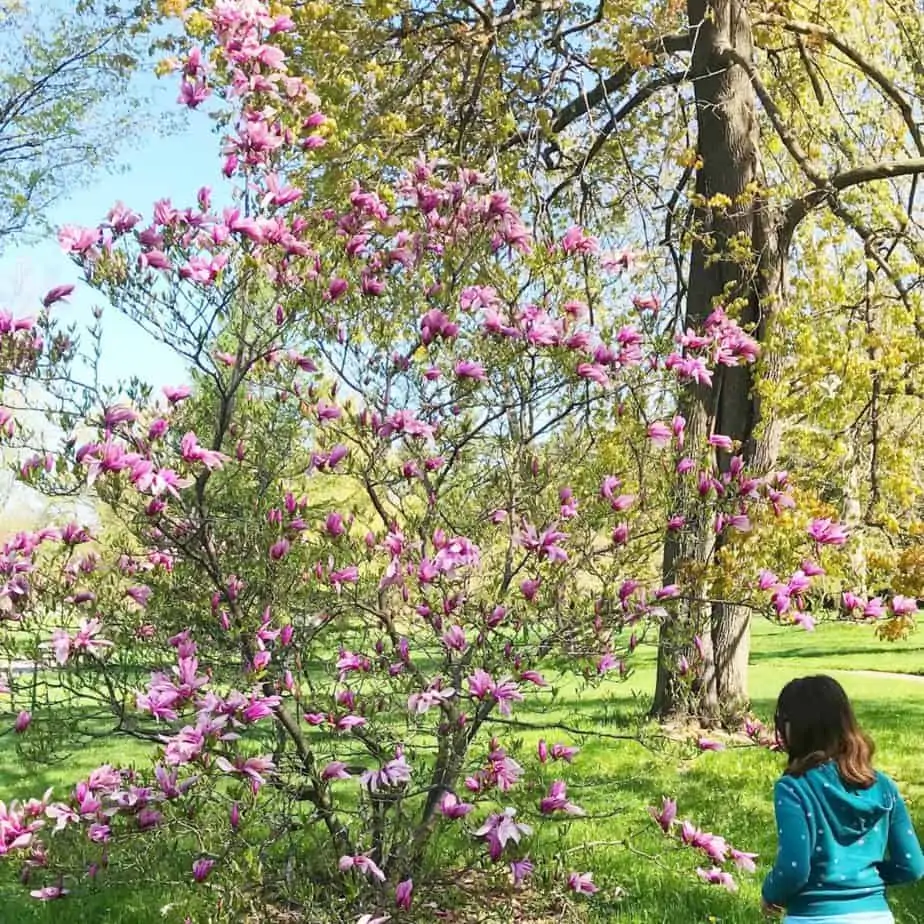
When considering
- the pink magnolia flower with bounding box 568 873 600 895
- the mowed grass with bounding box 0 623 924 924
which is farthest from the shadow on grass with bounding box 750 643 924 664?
the pink magnolia flower with bounding box 568 873 600 895

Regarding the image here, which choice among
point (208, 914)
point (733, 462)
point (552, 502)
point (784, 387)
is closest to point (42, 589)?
point (208, 914)

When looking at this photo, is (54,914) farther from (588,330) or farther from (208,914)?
(588,330)

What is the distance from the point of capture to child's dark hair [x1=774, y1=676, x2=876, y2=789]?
9.41 ft

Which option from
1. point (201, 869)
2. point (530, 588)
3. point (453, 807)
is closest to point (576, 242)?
point (530, 588)

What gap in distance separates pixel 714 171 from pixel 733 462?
594 cm

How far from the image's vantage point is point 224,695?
354 centimetres

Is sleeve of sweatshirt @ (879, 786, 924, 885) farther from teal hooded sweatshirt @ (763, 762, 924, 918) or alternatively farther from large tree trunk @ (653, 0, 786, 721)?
large tree trunk @ (653, 0, 786, 721)

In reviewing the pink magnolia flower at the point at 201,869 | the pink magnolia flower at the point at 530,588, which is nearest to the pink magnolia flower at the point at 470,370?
the pink magnolia flower at the point at 530,588

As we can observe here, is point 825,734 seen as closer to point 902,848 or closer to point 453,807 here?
point 902,848

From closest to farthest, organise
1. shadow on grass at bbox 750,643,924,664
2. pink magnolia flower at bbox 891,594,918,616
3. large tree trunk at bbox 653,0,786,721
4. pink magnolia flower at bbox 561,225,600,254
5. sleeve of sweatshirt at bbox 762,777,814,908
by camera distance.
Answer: sleeve of sweatshirt at bbox 762,777,814,908 < pink magnolia flower at bbox 561,225,600,254 < pink magnolia flower at bbox 891,594,918,616 < large tree trunk at bbox 653,0,786,721 < shadow on grass at bbox 750,643,924,664

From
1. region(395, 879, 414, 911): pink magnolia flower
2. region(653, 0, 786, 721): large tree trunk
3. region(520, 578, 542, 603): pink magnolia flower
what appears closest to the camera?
region(520, 578, 542, 603): pink magnolia flower

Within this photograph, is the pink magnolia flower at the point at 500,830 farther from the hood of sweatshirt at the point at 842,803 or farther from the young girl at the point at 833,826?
the hood of sweatshirt at the point at 842,803

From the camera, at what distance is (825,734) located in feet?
9.54

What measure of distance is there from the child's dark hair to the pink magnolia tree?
2.87ft
